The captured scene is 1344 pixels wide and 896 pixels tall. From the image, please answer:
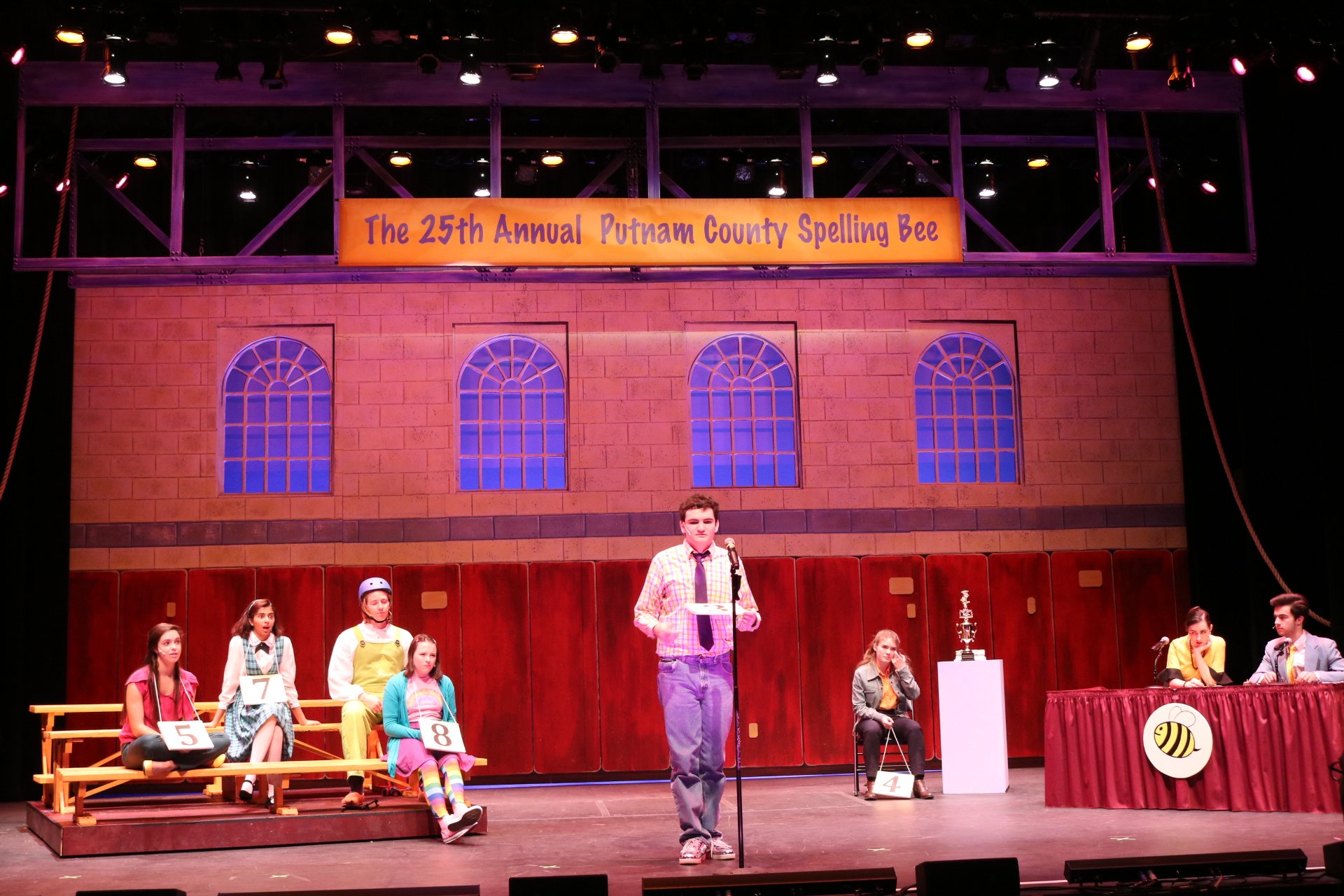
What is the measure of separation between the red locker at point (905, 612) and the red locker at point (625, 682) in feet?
5.81

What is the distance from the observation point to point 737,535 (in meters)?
11.3

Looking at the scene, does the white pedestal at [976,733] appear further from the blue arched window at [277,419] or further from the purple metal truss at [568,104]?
the blue arched window at [277,419]

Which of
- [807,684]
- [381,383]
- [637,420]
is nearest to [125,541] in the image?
[381,383]

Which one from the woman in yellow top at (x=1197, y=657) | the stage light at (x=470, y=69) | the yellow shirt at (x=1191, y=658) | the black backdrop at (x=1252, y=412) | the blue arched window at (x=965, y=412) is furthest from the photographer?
the blue arched window at (x=965, y=412)

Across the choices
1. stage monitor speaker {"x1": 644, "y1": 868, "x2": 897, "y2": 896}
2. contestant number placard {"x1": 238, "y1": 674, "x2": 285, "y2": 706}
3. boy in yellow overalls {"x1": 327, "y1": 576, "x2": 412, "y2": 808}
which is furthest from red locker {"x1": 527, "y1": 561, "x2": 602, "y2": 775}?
stage monitor speaker {"x1": 644, "y1": 868, "x2": 897, "y2": 896}

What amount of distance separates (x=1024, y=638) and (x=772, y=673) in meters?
2.23

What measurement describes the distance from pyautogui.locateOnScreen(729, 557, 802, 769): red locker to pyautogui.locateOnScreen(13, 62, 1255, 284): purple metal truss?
2.83 m

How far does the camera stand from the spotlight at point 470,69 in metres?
8.18

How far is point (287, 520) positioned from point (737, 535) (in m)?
3.84

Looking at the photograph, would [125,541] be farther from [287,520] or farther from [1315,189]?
[1315,189]

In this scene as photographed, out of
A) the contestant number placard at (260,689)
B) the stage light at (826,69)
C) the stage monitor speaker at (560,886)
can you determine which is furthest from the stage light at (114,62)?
the stage monitor speaker at (560,886)

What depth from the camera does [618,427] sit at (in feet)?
37.3

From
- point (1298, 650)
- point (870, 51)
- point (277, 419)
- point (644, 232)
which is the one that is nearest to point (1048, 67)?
point (870, 51)

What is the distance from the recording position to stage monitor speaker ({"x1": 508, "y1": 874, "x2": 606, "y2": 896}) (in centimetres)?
398
